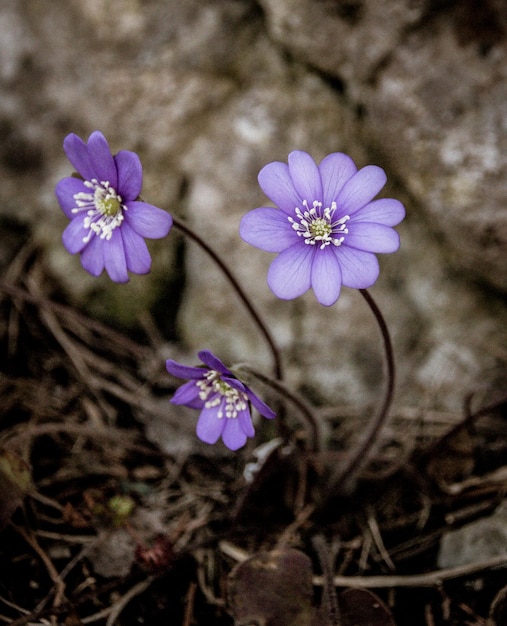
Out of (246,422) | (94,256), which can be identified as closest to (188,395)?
(246,422)

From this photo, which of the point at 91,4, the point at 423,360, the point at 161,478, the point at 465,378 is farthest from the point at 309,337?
the point at 91,4

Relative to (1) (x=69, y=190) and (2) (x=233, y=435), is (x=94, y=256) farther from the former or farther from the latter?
(2) (x=233, y=435)

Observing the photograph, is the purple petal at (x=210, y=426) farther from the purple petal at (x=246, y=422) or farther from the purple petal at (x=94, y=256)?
the purple petal at (x=94, y=256)

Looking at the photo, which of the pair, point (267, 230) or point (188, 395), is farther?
point (188, 395)

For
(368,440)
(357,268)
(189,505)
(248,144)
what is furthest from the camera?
(248,144)

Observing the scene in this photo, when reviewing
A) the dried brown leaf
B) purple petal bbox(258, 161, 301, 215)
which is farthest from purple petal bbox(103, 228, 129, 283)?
the dried brown leaf

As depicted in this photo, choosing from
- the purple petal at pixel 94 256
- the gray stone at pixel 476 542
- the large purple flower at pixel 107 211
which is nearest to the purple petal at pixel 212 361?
the large purple flower at pixel 107 211

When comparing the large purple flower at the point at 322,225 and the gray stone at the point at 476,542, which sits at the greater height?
the large purple flower at the point at 322,225
